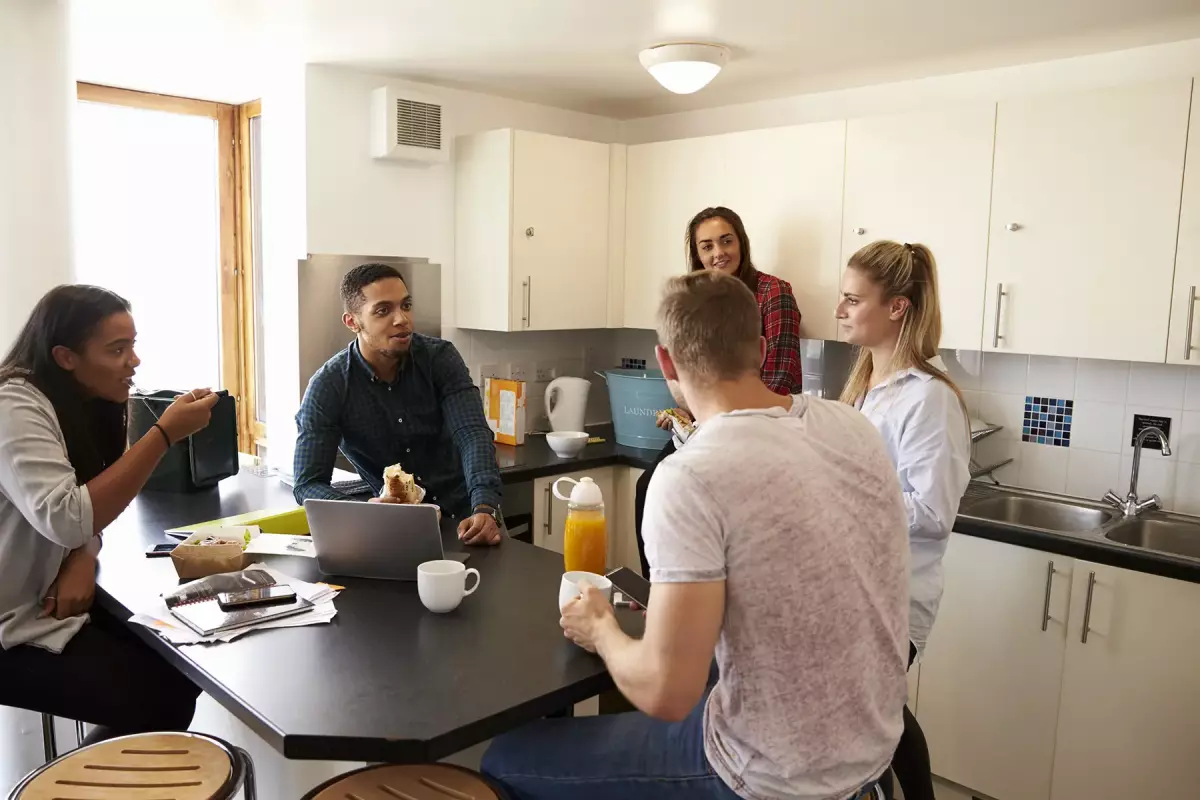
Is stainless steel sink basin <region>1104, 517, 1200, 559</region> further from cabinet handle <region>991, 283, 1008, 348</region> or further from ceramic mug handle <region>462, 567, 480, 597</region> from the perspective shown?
ceramic mug handle <region>462, 567, 480, 597</region>

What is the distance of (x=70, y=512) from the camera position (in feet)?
6.19

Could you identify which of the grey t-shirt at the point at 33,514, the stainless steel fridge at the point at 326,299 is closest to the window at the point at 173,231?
the stainless steel fridge at the point at 326,299

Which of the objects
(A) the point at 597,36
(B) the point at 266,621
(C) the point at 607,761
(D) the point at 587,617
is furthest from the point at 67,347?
(A) the point at 597,36

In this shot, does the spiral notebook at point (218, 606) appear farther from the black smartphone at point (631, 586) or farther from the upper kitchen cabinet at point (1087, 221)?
the upper kitchen cabinet at point (1087, 221)

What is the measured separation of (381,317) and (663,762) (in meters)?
1.49

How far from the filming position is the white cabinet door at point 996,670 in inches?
102

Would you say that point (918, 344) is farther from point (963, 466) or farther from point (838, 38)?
point (838, 38)

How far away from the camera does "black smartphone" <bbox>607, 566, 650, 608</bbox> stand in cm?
175

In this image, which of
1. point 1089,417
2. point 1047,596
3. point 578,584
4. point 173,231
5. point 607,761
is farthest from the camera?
point 173,231

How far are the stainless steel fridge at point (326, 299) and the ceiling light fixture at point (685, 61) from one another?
1307 mm

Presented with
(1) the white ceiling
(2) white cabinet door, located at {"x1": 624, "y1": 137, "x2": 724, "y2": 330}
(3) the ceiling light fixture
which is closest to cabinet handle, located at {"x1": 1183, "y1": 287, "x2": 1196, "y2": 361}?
(1) the white ceiling

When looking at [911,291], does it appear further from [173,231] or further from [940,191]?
[173,231]

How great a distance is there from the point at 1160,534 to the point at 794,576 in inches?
80.1

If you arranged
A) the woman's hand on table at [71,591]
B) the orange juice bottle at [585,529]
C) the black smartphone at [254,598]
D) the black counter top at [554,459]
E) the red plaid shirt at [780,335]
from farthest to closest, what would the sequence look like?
1. the black counter top at [554,459]
2. the red plaid shirt at [780,335]
3. the woman's hand on table at [71,591]
4. the orange juice bottle at [585,529]
5. the black smartphone at [254,598]
